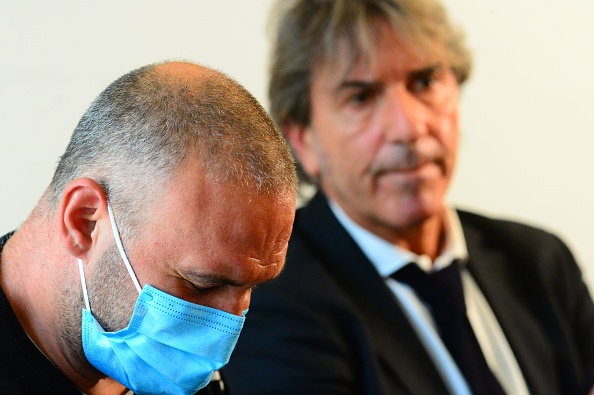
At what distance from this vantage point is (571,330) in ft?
7.23

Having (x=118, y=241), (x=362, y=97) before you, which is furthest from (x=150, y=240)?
(x=362, y=97)

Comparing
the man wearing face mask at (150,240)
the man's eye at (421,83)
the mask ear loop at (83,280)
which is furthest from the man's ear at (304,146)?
the mask ear loop at (83,280)

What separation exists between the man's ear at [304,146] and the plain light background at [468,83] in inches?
5.9

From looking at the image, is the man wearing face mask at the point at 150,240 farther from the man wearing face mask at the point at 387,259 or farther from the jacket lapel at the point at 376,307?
the jacket lapel at the point at 376,307

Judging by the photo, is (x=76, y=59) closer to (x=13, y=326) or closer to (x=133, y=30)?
(x=133, y=30)

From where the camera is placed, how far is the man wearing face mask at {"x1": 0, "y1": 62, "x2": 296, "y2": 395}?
1.19 m

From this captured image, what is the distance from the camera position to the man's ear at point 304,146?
7.02ft

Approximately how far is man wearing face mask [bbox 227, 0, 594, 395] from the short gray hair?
2.18ft

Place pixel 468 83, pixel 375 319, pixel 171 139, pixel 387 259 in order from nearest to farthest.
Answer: pixel 171 139 < pixel 375 319 < pixel 387 259 < pixel 468 83

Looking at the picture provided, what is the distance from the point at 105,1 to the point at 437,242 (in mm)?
930

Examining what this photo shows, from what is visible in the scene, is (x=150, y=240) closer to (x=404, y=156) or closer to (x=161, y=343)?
(x=161, y=343)

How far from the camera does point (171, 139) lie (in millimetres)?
1186

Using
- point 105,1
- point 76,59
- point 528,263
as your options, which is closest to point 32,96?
point 76,59

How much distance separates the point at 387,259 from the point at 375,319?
159mm
